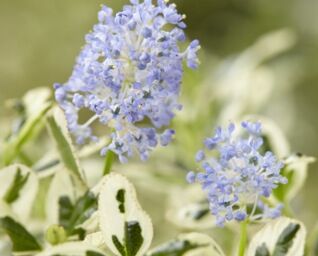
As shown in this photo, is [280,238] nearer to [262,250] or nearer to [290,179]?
[262,250]

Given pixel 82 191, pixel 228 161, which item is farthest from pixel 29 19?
pixel 228 161

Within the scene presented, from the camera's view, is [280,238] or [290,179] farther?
[290,179]

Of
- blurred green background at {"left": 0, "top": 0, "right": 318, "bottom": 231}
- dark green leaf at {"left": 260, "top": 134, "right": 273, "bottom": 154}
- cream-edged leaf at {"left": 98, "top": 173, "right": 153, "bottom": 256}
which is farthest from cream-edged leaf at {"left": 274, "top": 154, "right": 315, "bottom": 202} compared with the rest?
blurred green background at {"left": 0, "top": 0, "right": 318, "bottom": 231}

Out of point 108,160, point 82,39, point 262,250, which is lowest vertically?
point 262,250

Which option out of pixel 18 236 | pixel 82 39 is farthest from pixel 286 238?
pixel 82 39

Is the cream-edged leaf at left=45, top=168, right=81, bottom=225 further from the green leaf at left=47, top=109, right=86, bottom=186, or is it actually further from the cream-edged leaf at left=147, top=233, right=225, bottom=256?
the cream-edged leaf at left=147, top=233, right=225, bottom=256

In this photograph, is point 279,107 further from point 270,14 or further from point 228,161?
point 228,161

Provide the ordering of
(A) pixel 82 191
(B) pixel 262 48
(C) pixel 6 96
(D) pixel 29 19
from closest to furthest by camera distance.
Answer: (A) pixel 82 191 < (B) pixel 262 48 < (C) pixel 6 96 < (D) pixel 29 19
